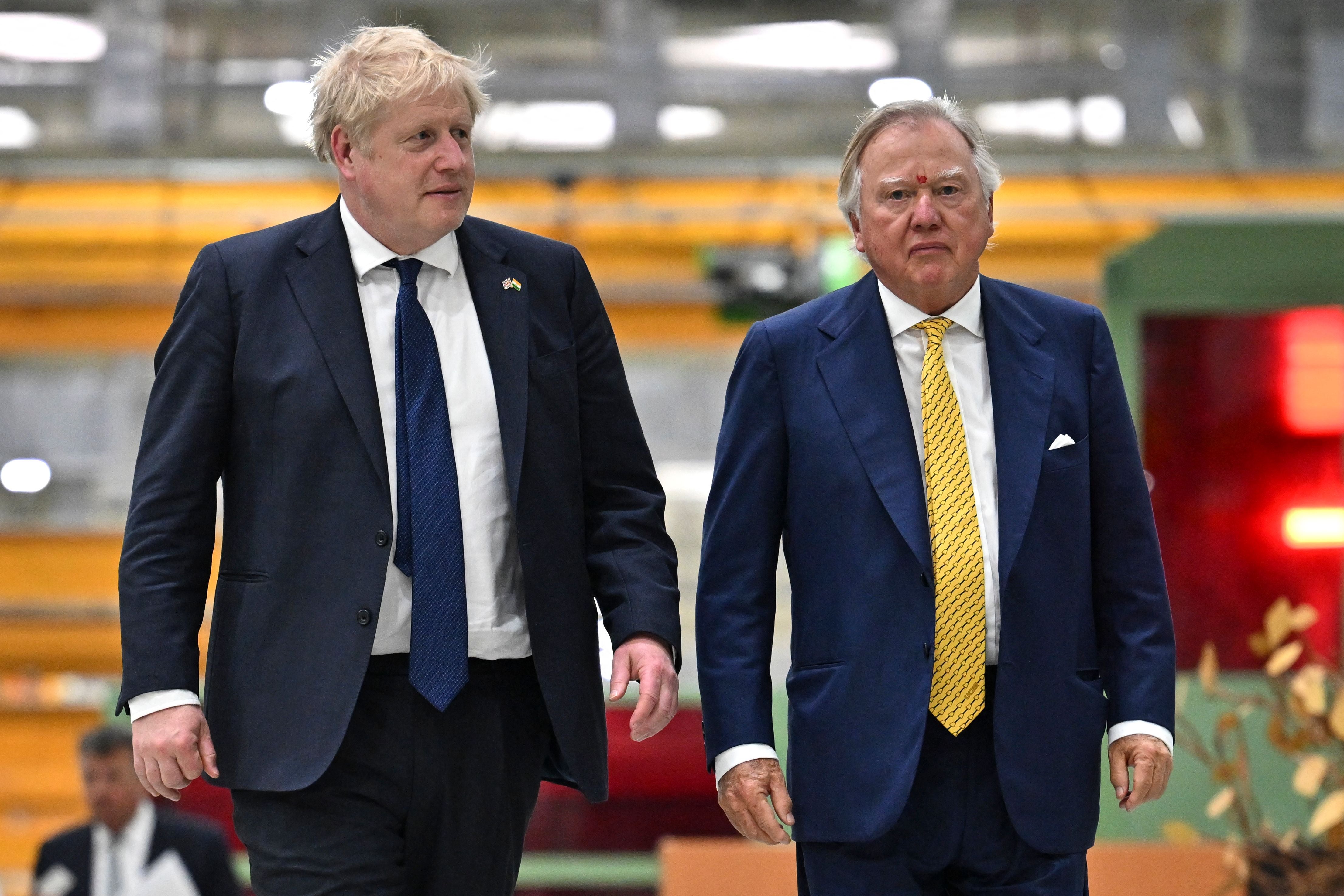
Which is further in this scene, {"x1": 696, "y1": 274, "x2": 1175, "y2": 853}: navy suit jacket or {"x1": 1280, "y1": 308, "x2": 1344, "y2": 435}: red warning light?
{"x1": 1280, "y1": 308, "x2": 1344, "y2": 435}: red warning light

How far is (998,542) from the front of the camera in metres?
2.00

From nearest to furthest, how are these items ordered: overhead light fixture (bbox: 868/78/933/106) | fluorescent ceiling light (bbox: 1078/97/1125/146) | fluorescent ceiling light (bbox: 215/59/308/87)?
overhead light fixture (bbox: 868/78/933/106) → fluorescent ceiling light (bbox: 1078/97/1125/146) → fluorescent ceiling light (bbox: 215/59/308/87)

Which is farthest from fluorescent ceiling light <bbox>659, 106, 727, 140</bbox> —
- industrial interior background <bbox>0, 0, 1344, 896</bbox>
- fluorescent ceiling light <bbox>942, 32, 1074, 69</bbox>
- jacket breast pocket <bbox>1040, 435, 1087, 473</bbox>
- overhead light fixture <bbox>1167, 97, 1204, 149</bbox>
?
jacket breast pocket <bbox>1040, 435, 1087, 473</bbox>

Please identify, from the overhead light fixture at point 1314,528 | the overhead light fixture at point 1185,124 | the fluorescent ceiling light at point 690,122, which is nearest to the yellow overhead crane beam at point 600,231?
the overhead light fixture at point 1185,124

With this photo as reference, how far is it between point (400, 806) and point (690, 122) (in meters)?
6.42

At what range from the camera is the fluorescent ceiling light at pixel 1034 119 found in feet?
25.9

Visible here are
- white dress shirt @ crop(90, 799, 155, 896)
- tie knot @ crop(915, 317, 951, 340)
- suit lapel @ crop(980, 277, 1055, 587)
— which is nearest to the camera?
suit lapel @ crop(980, 277, 1055, 587)

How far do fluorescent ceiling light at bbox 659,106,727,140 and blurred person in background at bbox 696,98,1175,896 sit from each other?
19.6 ft

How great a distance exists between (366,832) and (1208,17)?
6857mm

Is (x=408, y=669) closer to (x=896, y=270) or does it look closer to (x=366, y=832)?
Answer: (x=366, y=832)

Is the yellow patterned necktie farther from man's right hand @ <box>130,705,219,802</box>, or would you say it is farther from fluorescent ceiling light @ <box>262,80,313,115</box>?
fluorescent ceiling light @ <box>262,80,313,115</box>

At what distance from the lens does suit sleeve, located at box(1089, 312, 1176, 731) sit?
2043 millimetres

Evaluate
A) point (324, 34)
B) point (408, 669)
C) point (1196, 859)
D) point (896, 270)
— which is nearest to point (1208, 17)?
point (324, 34)

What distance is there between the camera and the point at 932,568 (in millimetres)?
2002
